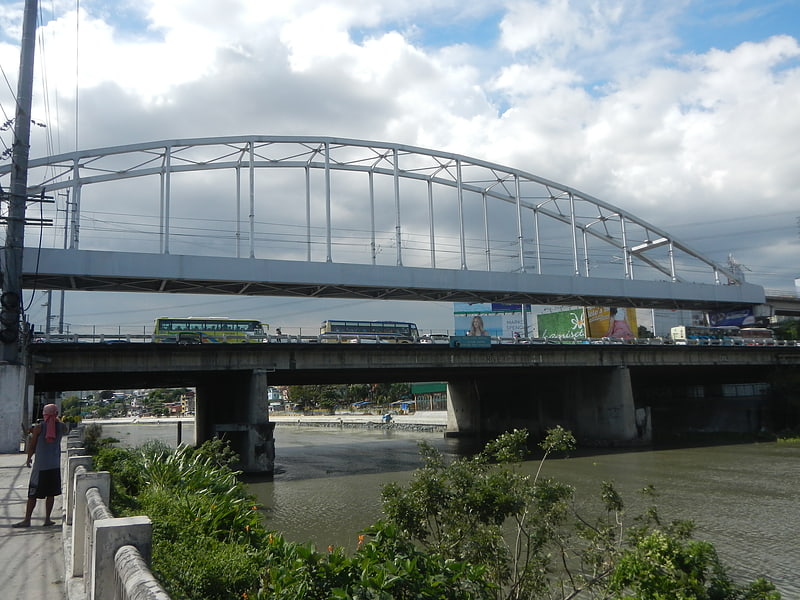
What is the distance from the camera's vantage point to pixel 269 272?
51.2 meters

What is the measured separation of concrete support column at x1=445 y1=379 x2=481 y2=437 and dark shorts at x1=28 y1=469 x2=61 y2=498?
55201 millimetres

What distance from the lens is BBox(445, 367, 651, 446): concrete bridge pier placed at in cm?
5019

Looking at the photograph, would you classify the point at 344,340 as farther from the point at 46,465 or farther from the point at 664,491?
the point at 46,465

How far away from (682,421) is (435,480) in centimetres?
5980

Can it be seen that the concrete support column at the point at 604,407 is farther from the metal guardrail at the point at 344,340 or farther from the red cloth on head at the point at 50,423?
the red cloth on head at the point at 50,423

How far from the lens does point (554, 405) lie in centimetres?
5719

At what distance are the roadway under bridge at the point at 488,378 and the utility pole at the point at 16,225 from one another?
6.49 m

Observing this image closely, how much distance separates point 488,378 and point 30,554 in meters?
56.2

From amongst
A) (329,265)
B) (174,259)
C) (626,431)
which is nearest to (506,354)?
(626,431)

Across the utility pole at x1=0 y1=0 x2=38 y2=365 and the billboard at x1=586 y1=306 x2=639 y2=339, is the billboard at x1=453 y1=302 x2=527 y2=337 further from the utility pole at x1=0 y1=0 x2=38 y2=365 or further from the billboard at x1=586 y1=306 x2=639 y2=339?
the utility pole at x1=0 y1=0 x2=38 y2=365

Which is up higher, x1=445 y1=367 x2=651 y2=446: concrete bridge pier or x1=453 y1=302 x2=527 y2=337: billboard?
x1=453 y1=302 x2=527 y2=337: billboard

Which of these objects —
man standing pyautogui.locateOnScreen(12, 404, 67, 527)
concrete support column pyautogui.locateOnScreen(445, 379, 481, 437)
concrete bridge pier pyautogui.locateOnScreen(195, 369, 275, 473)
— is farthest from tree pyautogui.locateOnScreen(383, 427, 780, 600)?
concrete support column pyautogui.locateOnScreen(445, 379, 481, 437)

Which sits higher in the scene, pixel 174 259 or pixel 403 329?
pixel 174 259

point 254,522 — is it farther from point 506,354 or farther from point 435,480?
point 506,354
